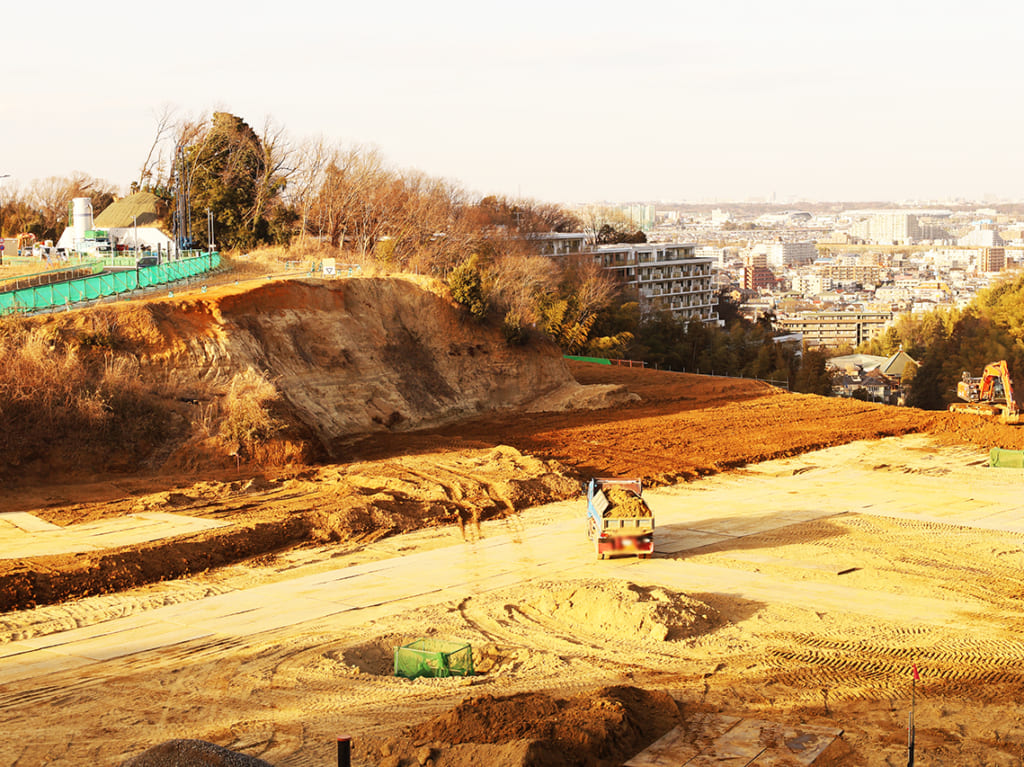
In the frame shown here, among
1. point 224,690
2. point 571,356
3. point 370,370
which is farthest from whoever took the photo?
point 571,356

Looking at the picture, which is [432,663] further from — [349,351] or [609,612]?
[349,351]

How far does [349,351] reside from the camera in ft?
125

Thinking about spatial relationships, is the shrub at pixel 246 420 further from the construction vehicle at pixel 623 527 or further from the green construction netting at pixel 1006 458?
the green construction netting at pixel 1006 458

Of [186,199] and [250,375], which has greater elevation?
[186,199]

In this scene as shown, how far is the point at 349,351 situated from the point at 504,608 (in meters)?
21.4

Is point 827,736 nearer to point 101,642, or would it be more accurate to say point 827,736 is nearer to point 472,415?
point 101,642

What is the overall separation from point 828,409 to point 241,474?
2541 cm

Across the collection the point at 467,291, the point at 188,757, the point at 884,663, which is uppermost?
the point at 467,291

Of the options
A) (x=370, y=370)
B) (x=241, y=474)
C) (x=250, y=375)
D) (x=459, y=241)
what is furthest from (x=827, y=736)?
(x=459, y=241)

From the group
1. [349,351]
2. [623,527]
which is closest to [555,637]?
[623,527]

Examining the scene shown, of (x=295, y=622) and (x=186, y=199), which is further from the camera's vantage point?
(x=186, y=199)

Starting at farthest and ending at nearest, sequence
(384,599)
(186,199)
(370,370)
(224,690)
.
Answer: (186,199)
(370,370)
(384,599)
(224,690)

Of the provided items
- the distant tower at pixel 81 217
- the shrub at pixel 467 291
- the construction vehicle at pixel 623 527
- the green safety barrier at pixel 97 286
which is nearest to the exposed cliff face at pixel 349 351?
the shrub at pixel 467 291

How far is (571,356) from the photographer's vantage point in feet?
194
